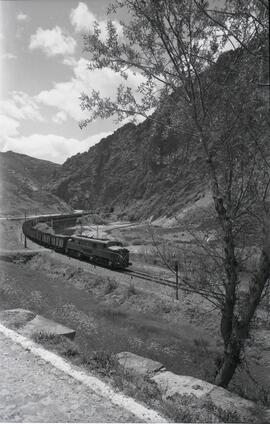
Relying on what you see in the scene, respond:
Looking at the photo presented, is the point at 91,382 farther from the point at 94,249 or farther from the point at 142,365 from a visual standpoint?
the point at 94,249

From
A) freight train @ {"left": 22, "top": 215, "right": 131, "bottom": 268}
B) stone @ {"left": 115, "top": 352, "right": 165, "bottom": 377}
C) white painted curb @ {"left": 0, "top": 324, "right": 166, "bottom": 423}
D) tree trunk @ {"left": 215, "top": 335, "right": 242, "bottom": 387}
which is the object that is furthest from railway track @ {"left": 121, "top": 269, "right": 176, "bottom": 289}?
white painted curb @ {"left": 0, "top": 324, "right": 166, "bottom": 423}

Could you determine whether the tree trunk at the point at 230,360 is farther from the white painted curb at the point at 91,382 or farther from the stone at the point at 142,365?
the white painted curb at the point at 91,382

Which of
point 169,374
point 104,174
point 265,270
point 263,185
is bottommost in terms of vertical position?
point 169,374

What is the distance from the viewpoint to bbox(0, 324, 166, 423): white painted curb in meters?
4.67

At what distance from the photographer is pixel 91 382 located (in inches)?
215

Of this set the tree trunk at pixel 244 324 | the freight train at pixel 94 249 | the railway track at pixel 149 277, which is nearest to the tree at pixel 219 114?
the tree trunk at pixel 244 324

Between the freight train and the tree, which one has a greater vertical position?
the tree

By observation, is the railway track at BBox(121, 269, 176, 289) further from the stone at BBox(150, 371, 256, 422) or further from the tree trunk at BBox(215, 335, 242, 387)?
the stone at BBox(150, 371, 256, 422)

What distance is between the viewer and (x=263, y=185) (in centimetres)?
882

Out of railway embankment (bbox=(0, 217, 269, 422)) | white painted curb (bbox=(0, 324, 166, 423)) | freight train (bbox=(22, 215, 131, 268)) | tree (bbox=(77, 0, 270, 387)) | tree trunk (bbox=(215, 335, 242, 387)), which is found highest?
tree (bbox=(77, 0, 270, 387))

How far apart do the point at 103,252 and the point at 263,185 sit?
30.4 metres

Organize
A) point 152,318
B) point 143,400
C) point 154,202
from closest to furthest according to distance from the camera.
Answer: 1. point 143,400
2. point 152,318
3. point 154,202

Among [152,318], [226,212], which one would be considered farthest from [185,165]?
[152,318]

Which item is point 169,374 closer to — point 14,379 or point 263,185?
point 14,379
